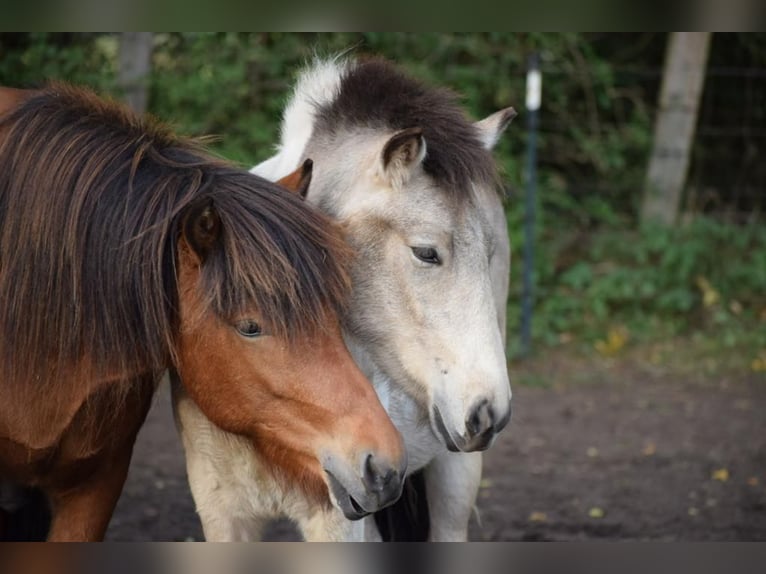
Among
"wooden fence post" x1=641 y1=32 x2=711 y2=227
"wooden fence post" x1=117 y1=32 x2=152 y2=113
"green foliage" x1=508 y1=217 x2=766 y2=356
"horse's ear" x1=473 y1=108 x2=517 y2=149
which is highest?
"horse's ear" x1=473 y1=108 x2=517 y2=149

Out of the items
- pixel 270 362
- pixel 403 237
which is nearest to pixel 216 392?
pixel 270 362

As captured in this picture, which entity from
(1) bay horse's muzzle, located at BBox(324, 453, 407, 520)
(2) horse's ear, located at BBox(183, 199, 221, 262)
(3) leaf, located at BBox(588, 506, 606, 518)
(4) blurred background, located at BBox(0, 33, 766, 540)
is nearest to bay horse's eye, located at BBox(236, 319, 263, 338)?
(2) horse's ear, located at BBox(183, 199, 221, 262)

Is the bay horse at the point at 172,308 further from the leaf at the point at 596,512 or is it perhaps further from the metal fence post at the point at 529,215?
the metal fence post at the point at 529,215

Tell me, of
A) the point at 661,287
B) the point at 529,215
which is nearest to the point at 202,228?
the point at 529,215

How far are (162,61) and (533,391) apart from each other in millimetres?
3802

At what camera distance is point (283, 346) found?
8.58ft

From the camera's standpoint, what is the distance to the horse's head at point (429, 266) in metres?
2.84

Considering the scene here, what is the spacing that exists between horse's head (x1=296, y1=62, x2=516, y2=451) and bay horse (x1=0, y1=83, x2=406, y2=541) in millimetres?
218

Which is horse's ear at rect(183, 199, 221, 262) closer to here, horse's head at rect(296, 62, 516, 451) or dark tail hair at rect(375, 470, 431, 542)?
horse's head at rect(296, 62, 516, 451)

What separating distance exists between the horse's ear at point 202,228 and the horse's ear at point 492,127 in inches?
38.3

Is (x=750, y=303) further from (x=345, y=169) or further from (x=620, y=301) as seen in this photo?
(x=345, y=169)

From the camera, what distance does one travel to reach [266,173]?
360 cm

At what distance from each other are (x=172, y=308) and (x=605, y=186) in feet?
21.7

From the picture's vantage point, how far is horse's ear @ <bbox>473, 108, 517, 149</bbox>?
131 inches
